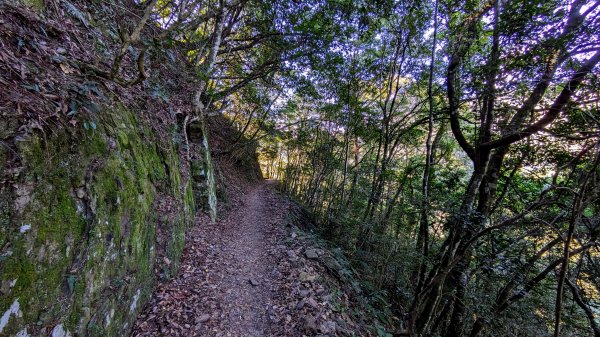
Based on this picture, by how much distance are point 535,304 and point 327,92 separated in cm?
1033

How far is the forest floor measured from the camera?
3.54 metres

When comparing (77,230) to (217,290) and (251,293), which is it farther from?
(251,293)

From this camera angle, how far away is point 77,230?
2307 mm

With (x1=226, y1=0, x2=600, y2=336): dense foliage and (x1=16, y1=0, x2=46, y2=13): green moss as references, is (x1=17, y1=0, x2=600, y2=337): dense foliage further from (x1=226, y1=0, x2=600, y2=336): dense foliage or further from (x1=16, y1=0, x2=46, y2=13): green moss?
(x1=16, y1=0, x2=46, y2=13): green moss

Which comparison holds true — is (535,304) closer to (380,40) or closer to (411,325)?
(411,325)

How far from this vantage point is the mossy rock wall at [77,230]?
69.9 inches

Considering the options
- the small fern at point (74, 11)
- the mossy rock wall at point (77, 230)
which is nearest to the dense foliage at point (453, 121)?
the small fern at point (74, 11)

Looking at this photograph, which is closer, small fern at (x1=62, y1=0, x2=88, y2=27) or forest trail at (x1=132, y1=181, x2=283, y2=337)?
small fern at (x1=62, y1=0, x2=88, y2=27)

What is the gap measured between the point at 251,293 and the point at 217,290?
644 mm

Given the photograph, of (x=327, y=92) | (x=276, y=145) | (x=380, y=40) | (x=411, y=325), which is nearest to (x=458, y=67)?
(x=380, y=40)

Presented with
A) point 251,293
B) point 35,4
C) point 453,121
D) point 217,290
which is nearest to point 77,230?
point 217,290

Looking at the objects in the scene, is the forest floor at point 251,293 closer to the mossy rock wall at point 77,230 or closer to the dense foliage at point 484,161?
the mossy rock wall at point 77,230

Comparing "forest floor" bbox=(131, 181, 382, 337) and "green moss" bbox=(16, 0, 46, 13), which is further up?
"green moss" bbox=(16, 0, 46, 13)

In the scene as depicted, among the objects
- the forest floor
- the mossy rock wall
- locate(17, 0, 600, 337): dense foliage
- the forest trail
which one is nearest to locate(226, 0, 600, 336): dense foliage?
locate(17, 0, 600, 337): dense foliage
